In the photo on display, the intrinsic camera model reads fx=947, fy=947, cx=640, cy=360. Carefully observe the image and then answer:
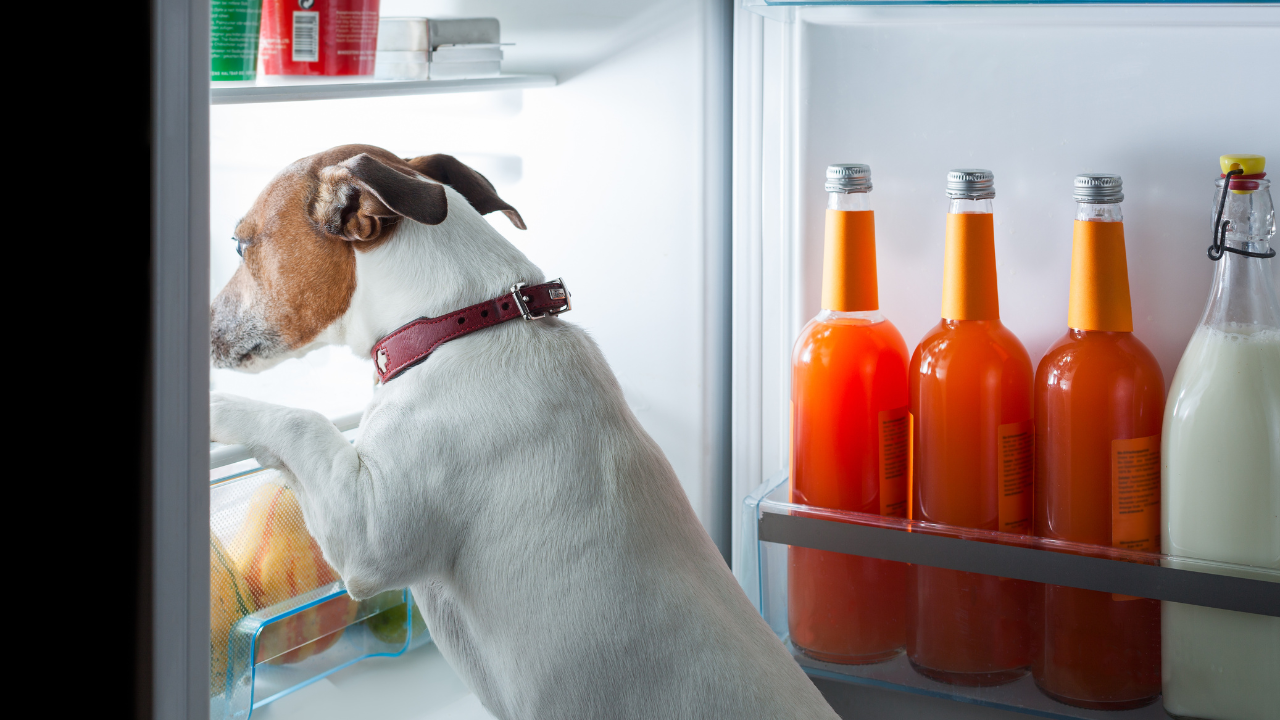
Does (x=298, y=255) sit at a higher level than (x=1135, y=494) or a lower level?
higher

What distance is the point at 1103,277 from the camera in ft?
2.86

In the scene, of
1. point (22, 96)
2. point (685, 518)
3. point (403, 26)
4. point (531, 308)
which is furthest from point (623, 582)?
point (403, 26)

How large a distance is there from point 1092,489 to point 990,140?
1.22 ft

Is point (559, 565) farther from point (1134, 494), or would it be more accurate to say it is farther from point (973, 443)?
point (1134, 494)

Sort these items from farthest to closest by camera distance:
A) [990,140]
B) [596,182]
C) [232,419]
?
→ [596,182] → [990,140] → [232,419]

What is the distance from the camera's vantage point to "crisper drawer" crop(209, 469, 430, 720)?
95 cm

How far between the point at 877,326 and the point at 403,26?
2.17 feet

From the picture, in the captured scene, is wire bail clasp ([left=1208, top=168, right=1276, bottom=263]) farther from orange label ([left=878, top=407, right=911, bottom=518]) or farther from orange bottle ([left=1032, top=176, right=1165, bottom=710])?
orange label ([left=878, top=407, right=911, bottom=518])

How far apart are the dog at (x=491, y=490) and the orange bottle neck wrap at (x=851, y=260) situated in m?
0.26

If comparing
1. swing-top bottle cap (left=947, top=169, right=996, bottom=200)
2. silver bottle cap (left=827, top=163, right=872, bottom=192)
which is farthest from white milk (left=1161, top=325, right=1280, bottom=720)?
silver bottle cap (left=827, top=163, right=872, bottom=192)

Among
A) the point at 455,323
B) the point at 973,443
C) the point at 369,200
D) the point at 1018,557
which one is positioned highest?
the point at 369,200

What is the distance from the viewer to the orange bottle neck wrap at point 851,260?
37.4 inches

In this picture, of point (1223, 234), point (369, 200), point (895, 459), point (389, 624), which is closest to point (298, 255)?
point (369, 200)

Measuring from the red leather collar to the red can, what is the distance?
0.35 metres
